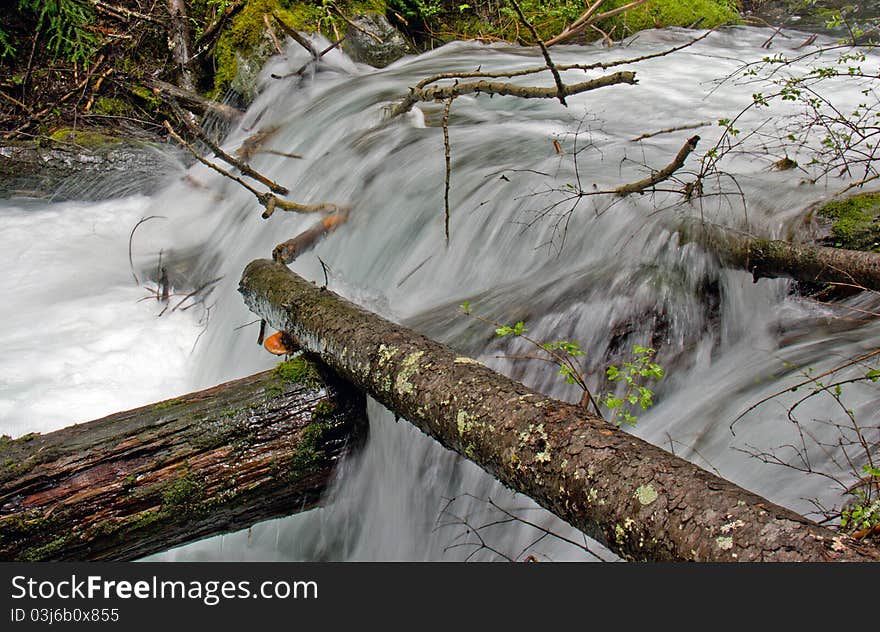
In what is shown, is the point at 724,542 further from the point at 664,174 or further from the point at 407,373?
the point at 664,174

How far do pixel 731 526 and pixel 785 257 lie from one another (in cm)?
213

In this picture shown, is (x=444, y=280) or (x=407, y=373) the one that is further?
(x=444, y=280)

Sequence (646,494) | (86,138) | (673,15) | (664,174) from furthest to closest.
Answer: (673,15)
(86,138)
(664,174)
(646,494)

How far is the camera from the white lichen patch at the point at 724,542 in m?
1.61

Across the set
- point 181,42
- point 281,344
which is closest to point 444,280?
point 281,344

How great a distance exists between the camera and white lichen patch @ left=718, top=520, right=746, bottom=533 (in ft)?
5.32

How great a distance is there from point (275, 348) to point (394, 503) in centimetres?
88

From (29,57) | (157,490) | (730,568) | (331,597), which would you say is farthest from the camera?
(29,57)

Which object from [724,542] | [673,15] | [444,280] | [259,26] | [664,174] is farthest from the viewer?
[673,15]

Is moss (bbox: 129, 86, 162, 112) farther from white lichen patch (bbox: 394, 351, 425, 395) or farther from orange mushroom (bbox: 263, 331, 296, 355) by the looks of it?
white lichen patch (bbox: 394, 351, 425, 395)

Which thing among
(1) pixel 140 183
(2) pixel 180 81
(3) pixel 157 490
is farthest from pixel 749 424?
(2) pixel 180 81

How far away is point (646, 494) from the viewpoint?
1.79 metres

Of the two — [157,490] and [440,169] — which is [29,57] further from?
[157,490]

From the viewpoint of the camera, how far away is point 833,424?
2.77 m
